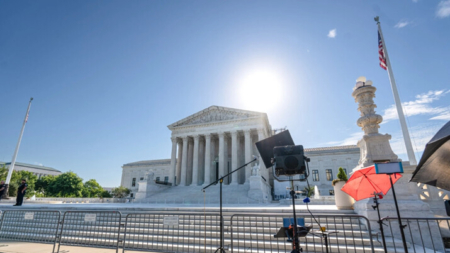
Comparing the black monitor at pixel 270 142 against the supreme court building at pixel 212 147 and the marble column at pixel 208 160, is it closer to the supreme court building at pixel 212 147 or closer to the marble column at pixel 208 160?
the supreme court building at pixel 212 147

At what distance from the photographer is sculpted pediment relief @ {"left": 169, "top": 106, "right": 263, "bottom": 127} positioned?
118 feet

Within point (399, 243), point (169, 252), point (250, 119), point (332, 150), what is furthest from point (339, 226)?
point (332, 150)

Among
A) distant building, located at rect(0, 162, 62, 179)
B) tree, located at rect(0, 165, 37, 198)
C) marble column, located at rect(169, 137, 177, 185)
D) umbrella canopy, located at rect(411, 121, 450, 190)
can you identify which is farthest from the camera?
distant building, located at rect(0, 162, 62, 179)

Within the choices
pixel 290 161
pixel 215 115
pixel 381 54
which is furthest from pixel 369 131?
pixel 215 115

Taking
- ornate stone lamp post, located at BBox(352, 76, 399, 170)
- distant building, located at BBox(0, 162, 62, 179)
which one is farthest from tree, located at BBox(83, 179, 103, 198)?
ornate stone lamp post, located at BBox(352, 76, 399, 170)

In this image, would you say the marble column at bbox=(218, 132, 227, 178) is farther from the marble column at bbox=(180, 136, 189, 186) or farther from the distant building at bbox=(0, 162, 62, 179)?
the distant building at bbox=(0, 162, 62, 179)

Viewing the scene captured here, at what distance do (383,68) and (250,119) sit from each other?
21.6m

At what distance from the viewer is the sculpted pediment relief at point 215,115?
3606 cm

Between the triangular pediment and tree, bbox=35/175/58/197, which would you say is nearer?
the triangular pediment

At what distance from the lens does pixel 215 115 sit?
3809cm

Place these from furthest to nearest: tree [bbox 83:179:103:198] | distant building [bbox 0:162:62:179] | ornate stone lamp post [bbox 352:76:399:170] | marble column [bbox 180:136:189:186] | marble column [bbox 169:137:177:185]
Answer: distant building [bbox 0:162:62:179] < tree [bbox 83:179:103:198] < marble column [bbox 169:137:177:185] < marble column [bbox 180:136:189:186] < ornate stone lamp post [bbox 352:76:399:170]

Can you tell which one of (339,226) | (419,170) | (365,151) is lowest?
(339,226)

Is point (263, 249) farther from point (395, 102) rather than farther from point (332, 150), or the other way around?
point (332, 150)

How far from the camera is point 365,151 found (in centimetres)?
838
